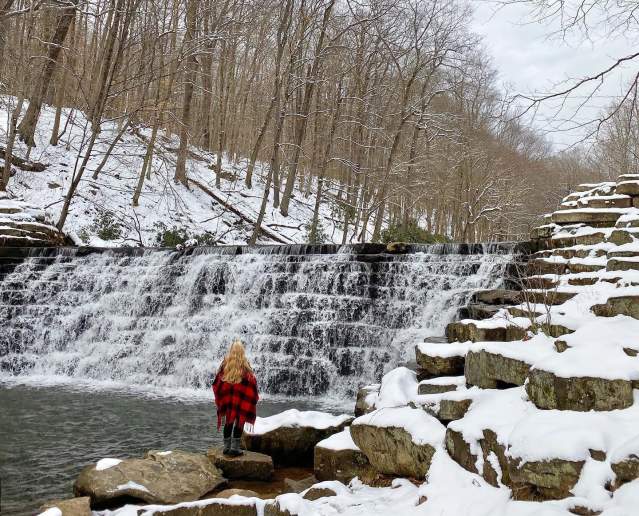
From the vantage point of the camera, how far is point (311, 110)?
30250mm

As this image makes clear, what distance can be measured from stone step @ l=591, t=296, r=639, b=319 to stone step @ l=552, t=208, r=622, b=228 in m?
5.42

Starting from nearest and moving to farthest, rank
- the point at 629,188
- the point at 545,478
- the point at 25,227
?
the point at 545,478
the point at 629,188
the point at 25,227

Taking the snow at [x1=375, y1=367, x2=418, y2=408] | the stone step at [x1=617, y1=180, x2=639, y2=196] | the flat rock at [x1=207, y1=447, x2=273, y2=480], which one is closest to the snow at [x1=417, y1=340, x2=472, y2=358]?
the snow at [x1=375, y1=367, x2=418, y2=408]

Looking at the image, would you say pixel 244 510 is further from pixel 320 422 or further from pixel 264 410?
pixel 264 410

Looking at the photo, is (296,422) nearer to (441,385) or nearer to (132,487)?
(441,385)

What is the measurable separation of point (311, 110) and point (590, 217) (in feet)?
71.1

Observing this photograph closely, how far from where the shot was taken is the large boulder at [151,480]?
497 cm

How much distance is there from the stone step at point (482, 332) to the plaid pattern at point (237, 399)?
9.30 ft

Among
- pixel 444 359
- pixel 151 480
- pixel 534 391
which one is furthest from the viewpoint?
pixel 444 359

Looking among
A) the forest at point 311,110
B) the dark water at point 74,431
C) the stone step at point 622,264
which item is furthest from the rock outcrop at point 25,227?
the stone step at point 622,264

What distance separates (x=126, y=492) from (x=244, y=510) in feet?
4.22

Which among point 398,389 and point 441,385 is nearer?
point 441,385

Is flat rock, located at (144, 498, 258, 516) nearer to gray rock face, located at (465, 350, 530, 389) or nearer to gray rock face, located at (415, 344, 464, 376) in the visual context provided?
gray rock face, located at (465, 350, 530, 389)

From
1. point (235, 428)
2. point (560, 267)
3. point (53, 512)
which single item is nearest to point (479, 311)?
point (560, 267)
